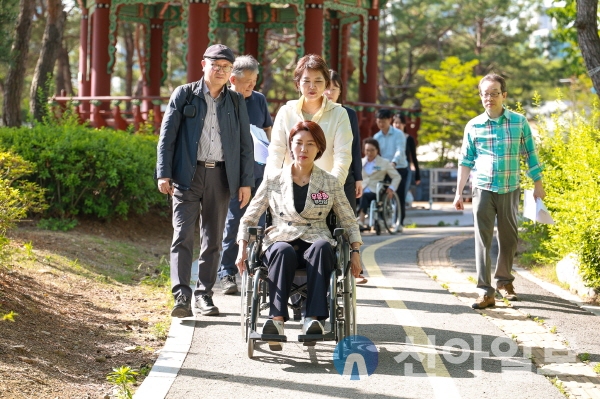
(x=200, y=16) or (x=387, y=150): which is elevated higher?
(x=200, y=16)

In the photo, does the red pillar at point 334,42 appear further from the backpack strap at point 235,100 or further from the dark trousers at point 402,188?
the backpack strap at point 235,100

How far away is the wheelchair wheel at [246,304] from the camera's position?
6.29 metres

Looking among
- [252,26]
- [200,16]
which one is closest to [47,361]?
[200,16]

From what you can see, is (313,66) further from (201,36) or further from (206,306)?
(201,36)

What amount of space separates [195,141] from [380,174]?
8.02 m

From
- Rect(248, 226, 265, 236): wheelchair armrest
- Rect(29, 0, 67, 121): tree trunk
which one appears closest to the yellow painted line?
Rect(248, 226, 265, 236): wheelchair armrest

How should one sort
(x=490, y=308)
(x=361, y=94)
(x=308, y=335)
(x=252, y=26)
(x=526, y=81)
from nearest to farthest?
(x=308, y=335) → (x=490, y=308) → (x=361, y=94) → (x=252, y=26) → (x=526, y=81)

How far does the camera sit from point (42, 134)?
40.4ft

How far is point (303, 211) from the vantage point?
6570mm

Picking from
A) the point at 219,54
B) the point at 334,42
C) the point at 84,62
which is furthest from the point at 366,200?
the point at 84,62

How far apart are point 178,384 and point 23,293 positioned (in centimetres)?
242

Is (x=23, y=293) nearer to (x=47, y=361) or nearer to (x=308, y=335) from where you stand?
(x=47, y=361)

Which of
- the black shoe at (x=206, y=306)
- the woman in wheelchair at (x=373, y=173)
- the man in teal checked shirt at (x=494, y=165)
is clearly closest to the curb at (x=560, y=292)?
the man in teal checked shirt at (x=494, y=165)

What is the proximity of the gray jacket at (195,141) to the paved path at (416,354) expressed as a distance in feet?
3.62
